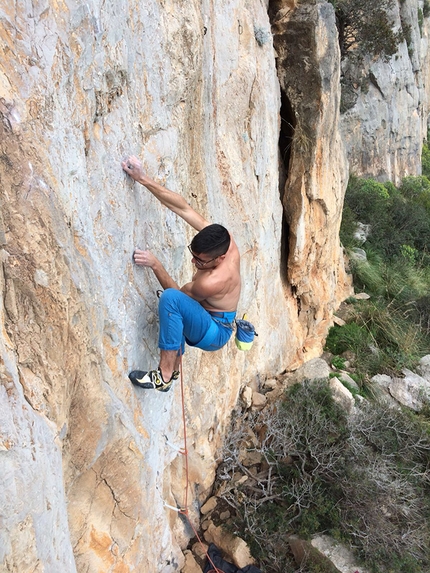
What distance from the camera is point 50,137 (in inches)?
86.7

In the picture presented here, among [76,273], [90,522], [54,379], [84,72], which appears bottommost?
[90,522]

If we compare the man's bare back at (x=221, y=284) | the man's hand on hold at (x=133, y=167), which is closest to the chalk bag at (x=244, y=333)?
the man's bare back at (x=221, y=284)

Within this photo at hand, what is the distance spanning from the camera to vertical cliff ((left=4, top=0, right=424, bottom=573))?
205cm

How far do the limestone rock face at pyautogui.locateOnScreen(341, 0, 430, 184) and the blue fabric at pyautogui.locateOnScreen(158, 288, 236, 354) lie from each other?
43.2ft

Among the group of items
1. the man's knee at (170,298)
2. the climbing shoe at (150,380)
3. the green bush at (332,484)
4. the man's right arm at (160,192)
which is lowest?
the green bush at (332,484)

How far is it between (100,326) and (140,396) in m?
0.80

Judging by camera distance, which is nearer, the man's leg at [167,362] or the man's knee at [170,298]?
the man's knee at [170,298]

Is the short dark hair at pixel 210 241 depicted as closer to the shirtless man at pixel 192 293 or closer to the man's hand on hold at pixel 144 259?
the shirtless man at pixel 192 293

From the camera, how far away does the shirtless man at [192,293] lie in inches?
118

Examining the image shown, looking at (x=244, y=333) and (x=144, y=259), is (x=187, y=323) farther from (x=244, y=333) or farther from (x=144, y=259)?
(x=244, y=333)

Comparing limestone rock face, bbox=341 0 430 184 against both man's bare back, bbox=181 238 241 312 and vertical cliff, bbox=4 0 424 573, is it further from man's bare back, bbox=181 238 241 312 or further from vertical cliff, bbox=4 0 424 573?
man's bare back, bbox=181 238 241 312

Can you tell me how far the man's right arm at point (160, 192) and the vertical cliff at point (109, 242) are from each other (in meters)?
0.09

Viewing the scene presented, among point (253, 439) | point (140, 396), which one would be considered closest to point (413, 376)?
point (253, 439)

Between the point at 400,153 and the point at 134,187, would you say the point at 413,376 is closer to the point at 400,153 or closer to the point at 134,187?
the point at 134,187
